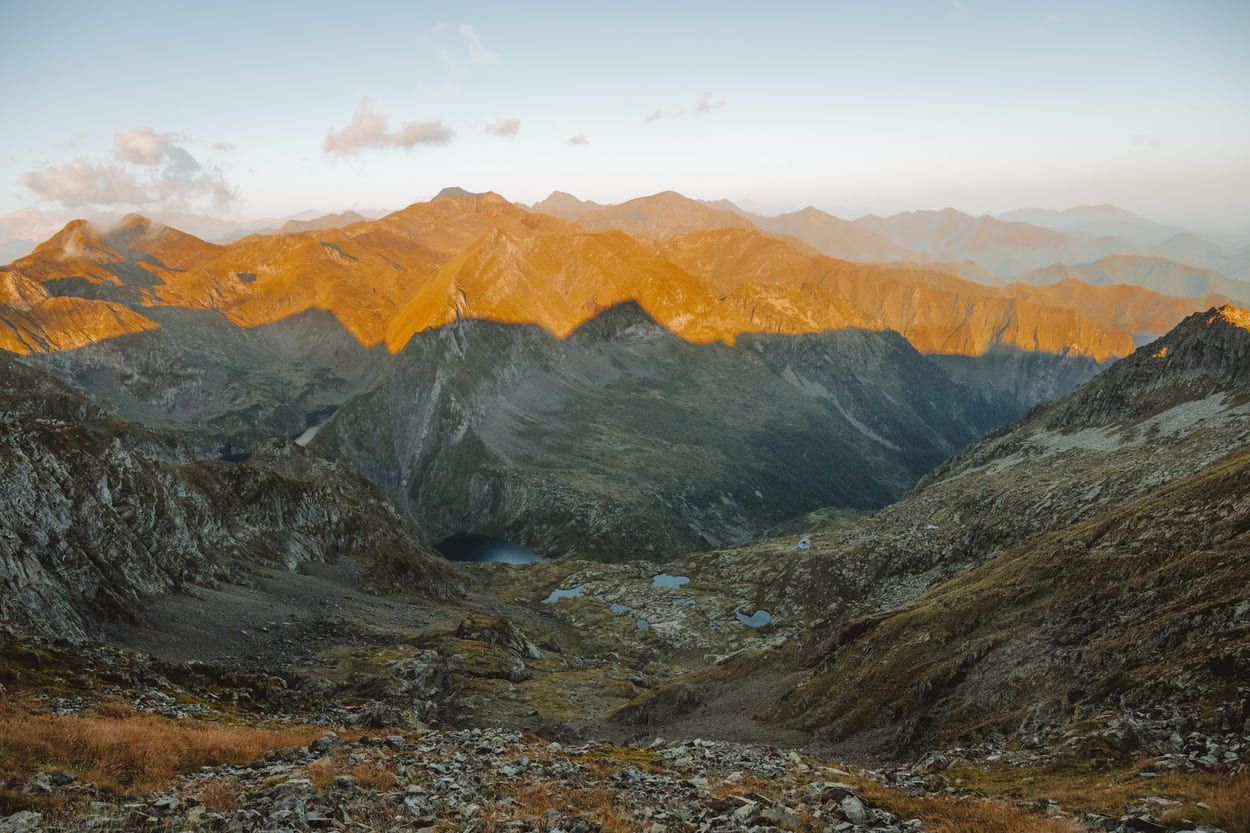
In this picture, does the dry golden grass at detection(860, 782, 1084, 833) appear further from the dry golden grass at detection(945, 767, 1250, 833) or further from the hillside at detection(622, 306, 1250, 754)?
the hillside at detection(622, 306, 1250, 754)

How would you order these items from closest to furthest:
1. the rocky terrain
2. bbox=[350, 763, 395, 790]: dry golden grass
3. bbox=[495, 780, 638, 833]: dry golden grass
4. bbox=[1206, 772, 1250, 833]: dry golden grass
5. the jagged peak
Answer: bbox=[1206, 772, 1250, 833]: dry golden grass < bbox=[495, 780, 638, 833]: dry golden grass < the rocky terrain < bbox=[350, 763, 395, 790]: dry golden grass < the jagged peak

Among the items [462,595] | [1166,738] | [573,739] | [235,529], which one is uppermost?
[1166,738]

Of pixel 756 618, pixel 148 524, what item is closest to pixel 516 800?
pixel 148 524

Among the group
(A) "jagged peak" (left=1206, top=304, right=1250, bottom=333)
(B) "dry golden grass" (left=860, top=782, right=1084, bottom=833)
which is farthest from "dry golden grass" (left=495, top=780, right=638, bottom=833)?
(A) "jagged peak" (left=1206, top=304, right=1250, bottom=333)

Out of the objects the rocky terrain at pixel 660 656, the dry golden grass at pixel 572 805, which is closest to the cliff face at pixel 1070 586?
the rocky terrain at pixel 660 656

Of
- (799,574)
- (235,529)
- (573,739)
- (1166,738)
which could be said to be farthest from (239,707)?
(799,574)

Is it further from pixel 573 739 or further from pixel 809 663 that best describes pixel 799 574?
pixel 573 739
